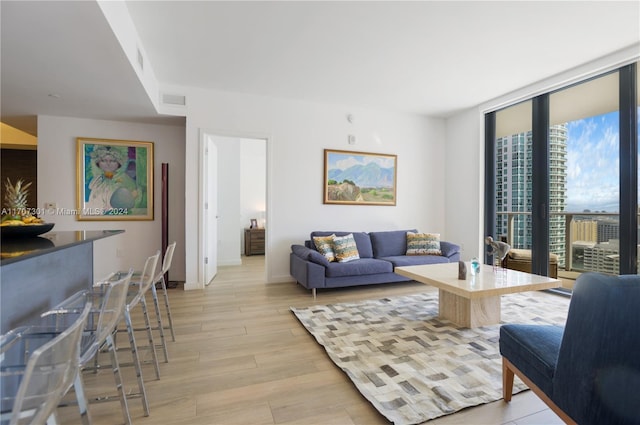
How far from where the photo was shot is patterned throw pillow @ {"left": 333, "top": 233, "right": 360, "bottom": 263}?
4.06 m

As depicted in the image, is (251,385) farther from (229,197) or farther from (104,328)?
(229,197)

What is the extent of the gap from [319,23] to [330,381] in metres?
2.94

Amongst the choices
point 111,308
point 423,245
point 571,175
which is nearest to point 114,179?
point 111,308

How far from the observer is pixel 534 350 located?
4.66 ft

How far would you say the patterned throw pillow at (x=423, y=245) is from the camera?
457cm

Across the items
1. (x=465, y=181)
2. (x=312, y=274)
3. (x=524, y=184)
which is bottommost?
(x=312, y=274)

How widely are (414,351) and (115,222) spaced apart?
4.32m

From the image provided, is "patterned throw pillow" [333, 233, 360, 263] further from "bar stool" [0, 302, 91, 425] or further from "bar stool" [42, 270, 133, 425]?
"bar stool" [0, 302, 91, 425]

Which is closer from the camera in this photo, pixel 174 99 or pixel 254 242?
pixel 174 99

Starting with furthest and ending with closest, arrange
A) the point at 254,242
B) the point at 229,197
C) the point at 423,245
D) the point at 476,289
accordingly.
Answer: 1. the point at 254,242
2. the point at 229,197
3. the point at 423,245
4. the point at 476,289

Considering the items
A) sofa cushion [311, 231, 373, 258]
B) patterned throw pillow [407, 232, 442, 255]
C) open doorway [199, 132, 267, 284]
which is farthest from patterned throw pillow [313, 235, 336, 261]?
patterned throw pillow [407, 232, 442, 255]

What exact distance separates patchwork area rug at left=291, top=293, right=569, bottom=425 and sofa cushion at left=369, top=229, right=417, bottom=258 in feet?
3.75

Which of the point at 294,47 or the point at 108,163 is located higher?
the point at 294,47

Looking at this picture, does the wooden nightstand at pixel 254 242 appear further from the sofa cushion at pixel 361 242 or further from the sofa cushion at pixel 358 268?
the sofa cushion at pixel 358 268
